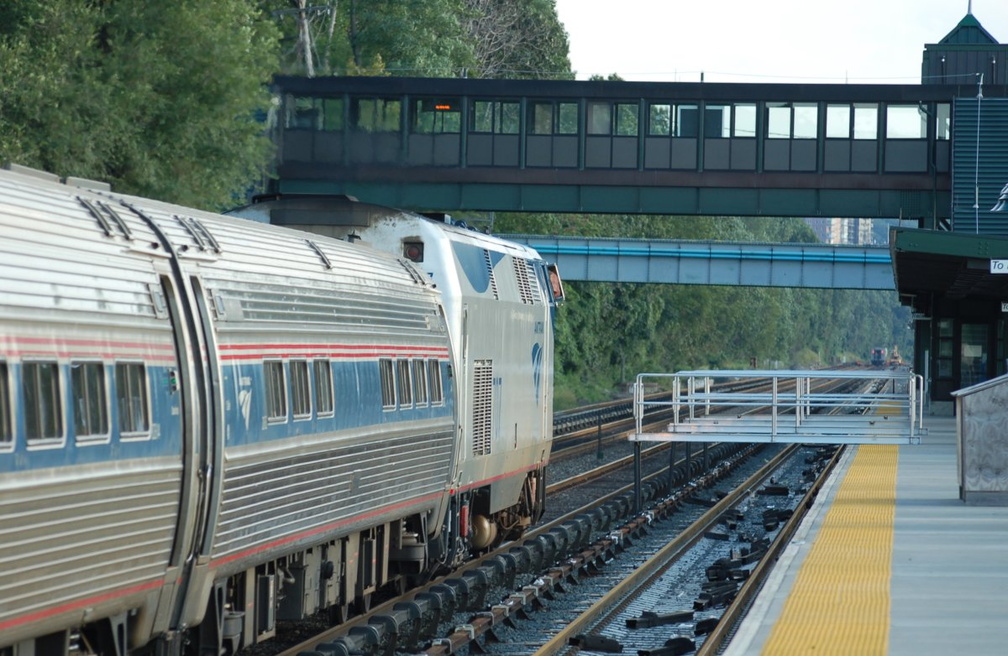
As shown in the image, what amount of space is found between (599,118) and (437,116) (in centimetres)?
468

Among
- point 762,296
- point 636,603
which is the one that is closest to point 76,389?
point 636,603

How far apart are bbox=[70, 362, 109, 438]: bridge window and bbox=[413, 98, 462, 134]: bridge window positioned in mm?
35638

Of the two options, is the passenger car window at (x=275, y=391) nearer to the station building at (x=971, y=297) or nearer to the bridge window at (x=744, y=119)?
the station building at (x=971, y=297)

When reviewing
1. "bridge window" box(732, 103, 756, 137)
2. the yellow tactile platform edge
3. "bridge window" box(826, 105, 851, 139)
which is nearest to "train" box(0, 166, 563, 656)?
the yellow tactile platform edge

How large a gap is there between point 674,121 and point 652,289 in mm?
34023

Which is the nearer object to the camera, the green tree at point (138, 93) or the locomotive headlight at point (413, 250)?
the locomotive headlight at point (413, 250)

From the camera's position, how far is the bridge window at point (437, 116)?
42625mm

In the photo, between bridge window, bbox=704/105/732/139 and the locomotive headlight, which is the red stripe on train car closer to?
the locomotive headlight

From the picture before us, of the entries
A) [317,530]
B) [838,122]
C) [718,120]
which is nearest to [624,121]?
[718,120]

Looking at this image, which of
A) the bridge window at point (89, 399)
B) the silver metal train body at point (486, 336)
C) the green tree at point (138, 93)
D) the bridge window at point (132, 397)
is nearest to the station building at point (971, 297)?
the green tree at point (138, 93)

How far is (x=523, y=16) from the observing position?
246 feet

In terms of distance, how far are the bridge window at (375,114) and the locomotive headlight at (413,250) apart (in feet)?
96.6

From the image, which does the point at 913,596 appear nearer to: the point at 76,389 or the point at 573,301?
the point at 76,389

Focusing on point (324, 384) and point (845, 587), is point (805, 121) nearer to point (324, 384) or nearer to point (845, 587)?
point (845, 587)
